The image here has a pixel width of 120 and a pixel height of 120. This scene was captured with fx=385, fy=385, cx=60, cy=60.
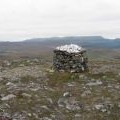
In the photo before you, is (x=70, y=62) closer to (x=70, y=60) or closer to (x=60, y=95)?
(x=70, y=60)

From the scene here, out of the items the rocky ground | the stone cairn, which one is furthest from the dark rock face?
the rocky ground

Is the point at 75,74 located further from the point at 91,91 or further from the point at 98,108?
the point at 98,108

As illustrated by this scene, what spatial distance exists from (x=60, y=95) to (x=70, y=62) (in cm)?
902

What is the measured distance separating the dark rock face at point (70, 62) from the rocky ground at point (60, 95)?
988 mm

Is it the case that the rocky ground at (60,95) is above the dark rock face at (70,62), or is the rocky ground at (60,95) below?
below

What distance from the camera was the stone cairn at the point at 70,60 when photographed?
120 ft

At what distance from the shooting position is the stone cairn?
36.5 meters

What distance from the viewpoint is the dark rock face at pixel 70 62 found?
36.5m

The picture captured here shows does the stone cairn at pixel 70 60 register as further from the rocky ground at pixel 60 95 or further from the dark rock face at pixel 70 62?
the rocky ground at pixel 60 95

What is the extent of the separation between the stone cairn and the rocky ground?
1028 millimetres

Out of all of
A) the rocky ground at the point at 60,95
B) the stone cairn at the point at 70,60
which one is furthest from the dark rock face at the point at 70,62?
the rocky ground at the point at 60,95

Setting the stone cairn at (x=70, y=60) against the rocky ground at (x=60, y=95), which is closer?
the rocky ground at (x=60, y=95)

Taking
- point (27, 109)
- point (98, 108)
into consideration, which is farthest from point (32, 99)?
point (98, 108)

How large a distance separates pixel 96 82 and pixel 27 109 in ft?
30.3
